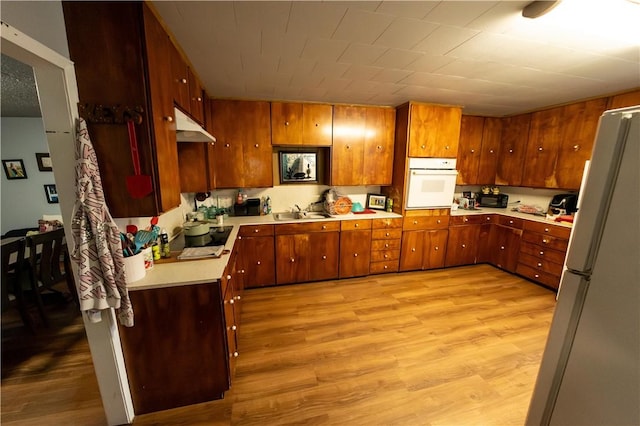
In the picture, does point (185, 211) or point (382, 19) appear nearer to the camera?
point (382, 19)

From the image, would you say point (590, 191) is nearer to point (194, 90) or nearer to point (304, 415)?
point (304, 415)

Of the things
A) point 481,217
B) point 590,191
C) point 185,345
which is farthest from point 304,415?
point 481,217

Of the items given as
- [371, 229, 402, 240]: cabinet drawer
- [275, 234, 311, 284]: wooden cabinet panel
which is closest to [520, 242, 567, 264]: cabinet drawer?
[371, 229, 402, 240]: cabinet drawer

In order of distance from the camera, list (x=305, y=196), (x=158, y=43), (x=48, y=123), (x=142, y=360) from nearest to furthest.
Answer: (x=48, y=123) → (x=158, y=43) → (x=142, y=360) → (x=305, y=196)

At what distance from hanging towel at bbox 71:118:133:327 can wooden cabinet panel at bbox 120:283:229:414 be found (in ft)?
0.54

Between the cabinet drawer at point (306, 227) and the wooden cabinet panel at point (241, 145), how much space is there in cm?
64

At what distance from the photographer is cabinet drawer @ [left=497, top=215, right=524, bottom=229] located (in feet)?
10.8

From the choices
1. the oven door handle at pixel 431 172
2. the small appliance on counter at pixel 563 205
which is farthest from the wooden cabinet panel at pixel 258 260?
the small appliance on counter at pixel 563 205

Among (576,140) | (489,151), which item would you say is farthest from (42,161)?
(576,140)

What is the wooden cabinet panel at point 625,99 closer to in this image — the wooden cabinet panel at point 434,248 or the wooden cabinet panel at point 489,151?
the wooden cabinet panel at point 489,151

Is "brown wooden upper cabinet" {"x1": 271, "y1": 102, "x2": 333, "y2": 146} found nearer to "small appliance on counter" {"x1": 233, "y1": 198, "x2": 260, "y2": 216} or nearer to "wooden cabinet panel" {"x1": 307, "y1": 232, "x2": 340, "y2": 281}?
"small appliance on counter" {"x1": 233, "y1": 198, "x2": 260, "y2": 216}

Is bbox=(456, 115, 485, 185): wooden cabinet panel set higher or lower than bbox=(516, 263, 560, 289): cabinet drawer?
higher

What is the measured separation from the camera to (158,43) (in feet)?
4.31

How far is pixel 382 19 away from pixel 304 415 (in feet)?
7.96
